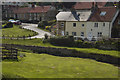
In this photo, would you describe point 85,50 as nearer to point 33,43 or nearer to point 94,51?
point 94,51

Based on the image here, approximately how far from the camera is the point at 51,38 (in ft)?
150

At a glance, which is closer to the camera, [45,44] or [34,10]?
[45,44]

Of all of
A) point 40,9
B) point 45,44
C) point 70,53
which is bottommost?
point 70,53

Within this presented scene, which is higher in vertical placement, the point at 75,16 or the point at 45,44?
the point at 75,16

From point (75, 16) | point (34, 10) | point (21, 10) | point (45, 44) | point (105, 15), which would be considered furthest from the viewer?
point (21, 10)

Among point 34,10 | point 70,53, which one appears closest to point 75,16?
point 70,53

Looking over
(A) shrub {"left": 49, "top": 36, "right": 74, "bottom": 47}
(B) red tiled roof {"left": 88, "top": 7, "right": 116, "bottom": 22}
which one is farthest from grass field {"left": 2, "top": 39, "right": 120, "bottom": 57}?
(B) red tiled roof {"left": 88, "top": 7, "right": 116, "bottom": 22}

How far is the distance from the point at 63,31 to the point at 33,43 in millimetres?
9464

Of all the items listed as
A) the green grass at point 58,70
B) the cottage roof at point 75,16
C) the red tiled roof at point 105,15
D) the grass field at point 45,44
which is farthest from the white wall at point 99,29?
the green grass at point 58,70

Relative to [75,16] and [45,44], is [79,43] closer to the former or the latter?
[45,44]

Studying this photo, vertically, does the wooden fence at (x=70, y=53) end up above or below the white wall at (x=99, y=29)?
below

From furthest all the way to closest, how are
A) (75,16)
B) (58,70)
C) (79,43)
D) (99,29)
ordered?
(75,16), (99,29), (79,43), (58,70)

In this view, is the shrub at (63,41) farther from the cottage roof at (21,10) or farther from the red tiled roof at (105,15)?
the cottage roof at (21,10)

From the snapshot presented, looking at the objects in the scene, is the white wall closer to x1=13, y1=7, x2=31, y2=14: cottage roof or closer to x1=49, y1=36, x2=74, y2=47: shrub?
x1=49, y1=36, x2=74, y2=47: shrub
